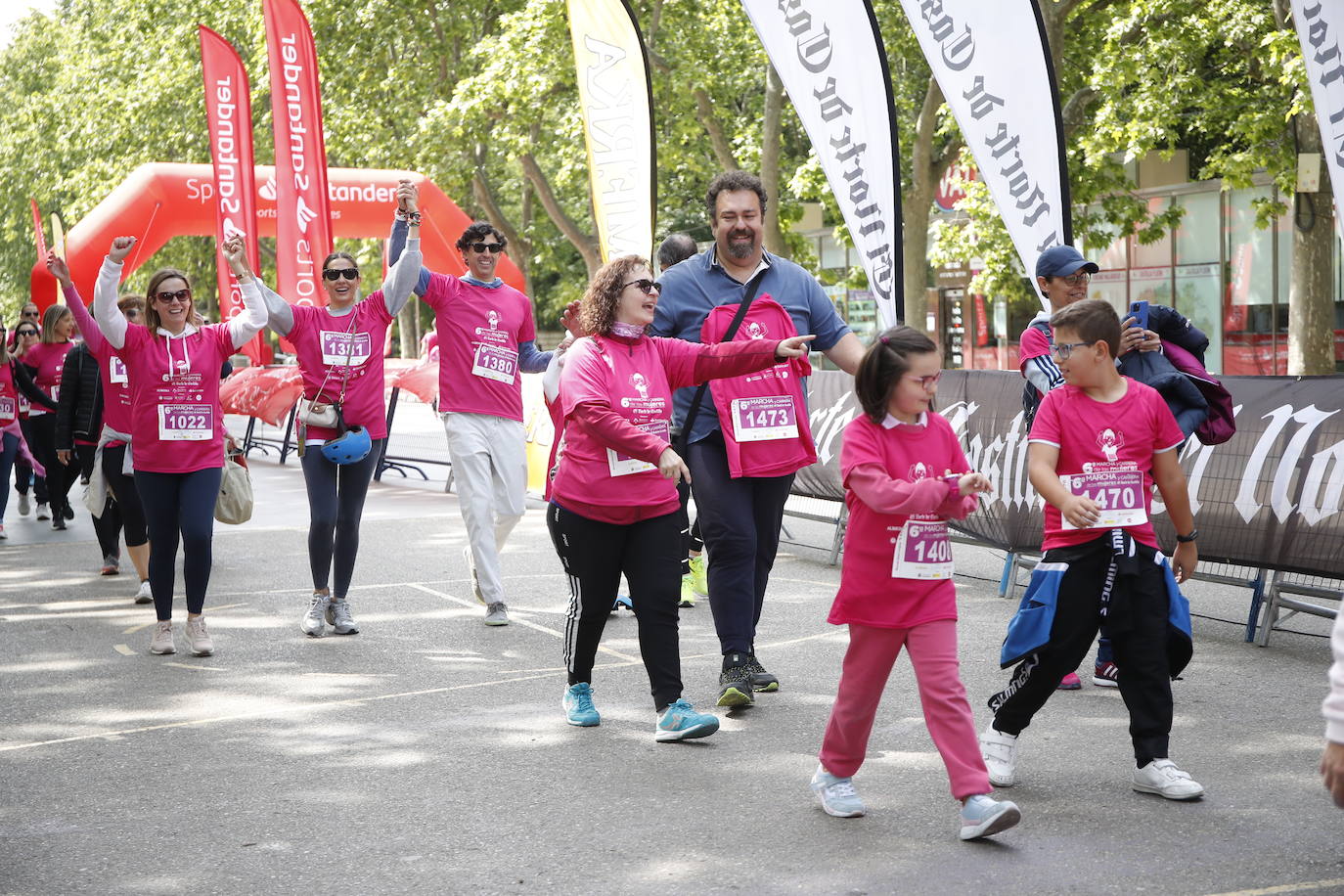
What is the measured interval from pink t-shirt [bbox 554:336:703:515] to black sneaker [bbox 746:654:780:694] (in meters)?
0.95

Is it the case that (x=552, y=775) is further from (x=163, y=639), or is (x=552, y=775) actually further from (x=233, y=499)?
(x=233, y=499)

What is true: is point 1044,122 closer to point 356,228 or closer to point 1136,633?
point 1136,633

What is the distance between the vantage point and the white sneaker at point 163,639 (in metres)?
7.23

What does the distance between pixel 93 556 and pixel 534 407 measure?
13.0ft

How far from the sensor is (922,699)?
4.30 metres

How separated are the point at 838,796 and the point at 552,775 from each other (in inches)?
42.1

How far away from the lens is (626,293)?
5285 mm

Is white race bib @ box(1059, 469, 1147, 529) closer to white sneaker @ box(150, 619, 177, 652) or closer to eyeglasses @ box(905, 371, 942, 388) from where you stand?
eyeglasses @ box(905, 371, 942, 388)

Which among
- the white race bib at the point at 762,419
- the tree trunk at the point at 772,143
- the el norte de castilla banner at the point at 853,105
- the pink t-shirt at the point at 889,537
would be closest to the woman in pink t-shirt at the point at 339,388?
the white race bib at the point at 762,419

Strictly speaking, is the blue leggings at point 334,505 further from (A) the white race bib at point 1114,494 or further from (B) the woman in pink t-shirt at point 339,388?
(A) the white race bib at point 1114,494

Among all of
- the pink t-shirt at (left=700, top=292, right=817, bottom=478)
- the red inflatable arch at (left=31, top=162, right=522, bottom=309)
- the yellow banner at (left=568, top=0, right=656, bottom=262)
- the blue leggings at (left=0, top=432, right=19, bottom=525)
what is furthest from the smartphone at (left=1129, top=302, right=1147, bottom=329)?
the red inflatable arch at (left=31, top=162, right=522, bottom=309)

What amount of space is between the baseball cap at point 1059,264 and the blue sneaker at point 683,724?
2207 mm

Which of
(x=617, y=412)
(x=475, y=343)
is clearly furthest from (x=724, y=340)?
(x=475, y=343)

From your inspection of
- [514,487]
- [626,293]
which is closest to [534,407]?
[514,487]
